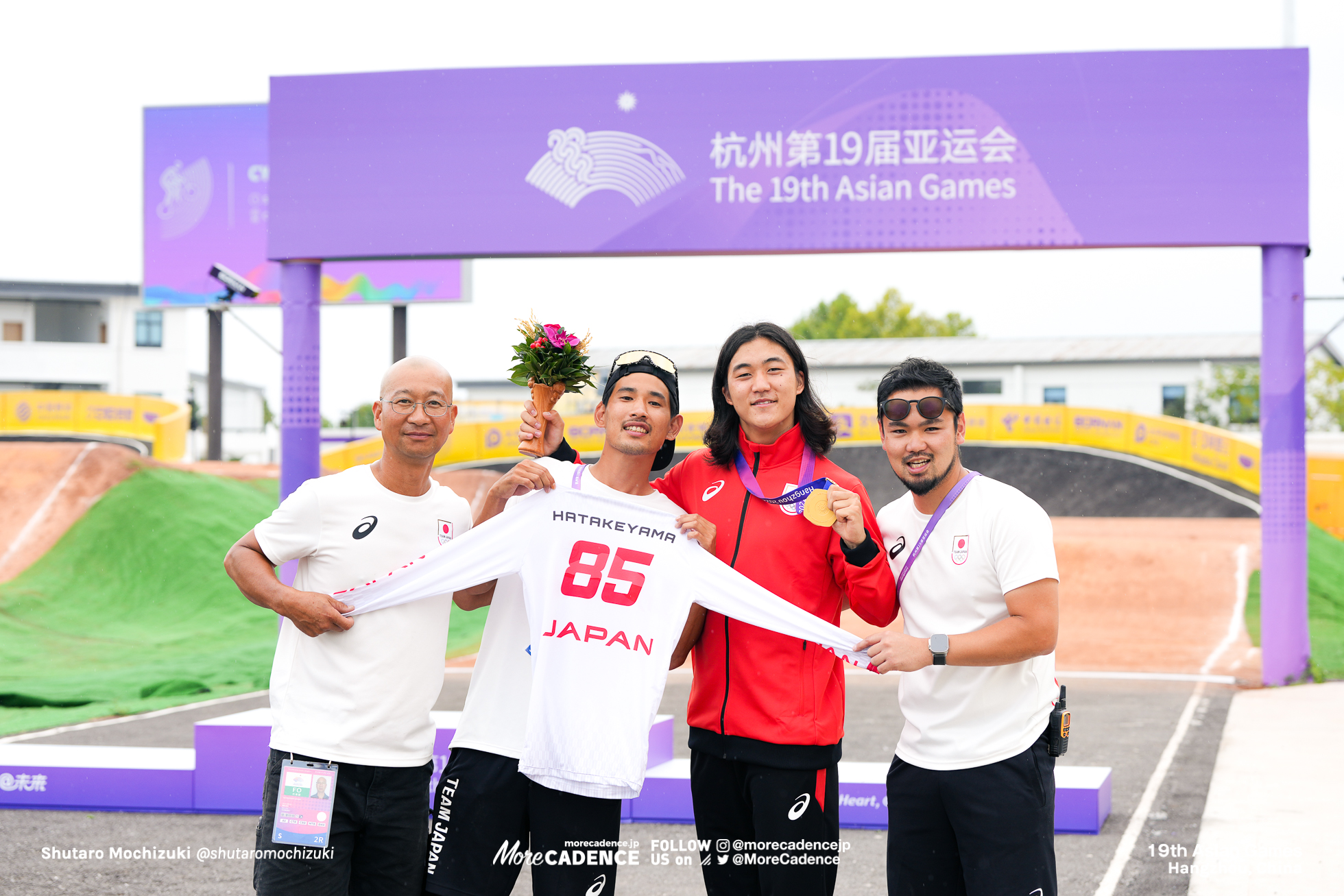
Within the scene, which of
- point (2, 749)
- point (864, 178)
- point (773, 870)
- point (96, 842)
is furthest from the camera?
point (864, 178)

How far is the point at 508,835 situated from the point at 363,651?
0.73 metres

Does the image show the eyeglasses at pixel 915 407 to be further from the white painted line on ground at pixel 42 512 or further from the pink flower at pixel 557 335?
the white painted line on ground at pixel 42 512

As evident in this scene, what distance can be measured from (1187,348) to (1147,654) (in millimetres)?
30790

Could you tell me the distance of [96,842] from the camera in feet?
19.9

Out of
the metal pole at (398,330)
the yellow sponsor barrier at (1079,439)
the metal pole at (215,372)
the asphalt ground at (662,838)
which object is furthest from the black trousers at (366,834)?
the metal pole at (215,372)

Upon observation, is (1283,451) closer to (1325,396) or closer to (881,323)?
(1325,396)

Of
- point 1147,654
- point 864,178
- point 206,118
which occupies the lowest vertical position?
point 1147,654

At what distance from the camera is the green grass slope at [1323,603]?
42.8ft

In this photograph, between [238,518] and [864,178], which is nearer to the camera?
[864,178]

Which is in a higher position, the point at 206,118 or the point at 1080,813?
the point at 206,118

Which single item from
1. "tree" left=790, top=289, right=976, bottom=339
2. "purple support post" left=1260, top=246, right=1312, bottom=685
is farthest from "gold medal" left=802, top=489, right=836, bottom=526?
"tree" left=790, top=289, right=976, bottom=339

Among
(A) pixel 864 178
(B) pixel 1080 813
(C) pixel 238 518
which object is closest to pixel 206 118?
(C) pixel 238 518

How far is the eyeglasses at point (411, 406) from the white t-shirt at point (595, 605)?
1.36 ft

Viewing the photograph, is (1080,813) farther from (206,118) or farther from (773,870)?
(206,118)
